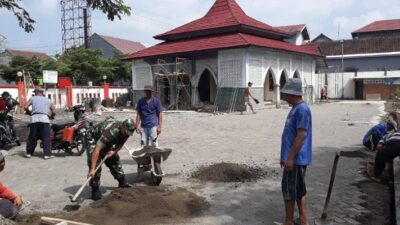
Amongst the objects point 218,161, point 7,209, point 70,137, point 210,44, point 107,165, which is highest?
point 210,44

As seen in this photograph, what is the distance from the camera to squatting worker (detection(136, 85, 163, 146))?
26.5ft

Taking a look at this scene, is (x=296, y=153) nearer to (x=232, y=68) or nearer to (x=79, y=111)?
(x=79, y=111)

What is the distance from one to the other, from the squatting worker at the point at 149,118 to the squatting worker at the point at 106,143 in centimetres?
177

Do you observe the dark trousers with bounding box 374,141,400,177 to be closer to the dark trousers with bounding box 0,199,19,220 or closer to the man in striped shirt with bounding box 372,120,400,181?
the man in striped shirt with bounding box 372,120,400,181

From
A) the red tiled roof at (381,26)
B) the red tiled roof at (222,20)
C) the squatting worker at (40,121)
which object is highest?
the red tiled roof at (381,26)

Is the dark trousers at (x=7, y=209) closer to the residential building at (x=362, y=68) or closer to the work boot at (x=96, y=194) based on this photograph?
the work boot at (x=96, y=194)

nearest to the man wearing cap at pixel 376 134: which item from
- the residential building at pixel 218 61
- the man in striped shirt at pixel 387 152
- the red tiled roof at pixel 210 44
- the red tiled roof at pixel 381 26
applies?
the man in striped shirt at pixel 387 152

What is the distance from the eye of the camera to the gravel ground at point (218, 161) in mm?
5666

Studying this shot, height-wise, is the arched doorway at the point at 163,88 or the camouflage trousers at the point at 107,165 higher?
the arched doorway at the point at 163,88

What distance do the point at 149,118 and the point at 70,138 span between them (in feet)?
9.48

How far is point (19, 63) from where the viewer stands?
40375 mm

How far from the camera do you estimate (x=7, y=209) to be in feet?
15.9

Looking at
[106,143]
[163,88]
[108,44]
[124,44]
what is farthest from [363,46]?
Result: [106,143]

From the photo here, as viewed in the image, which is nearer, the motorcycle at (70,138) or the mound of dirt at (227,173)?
the mound of dirt at (227,173)
